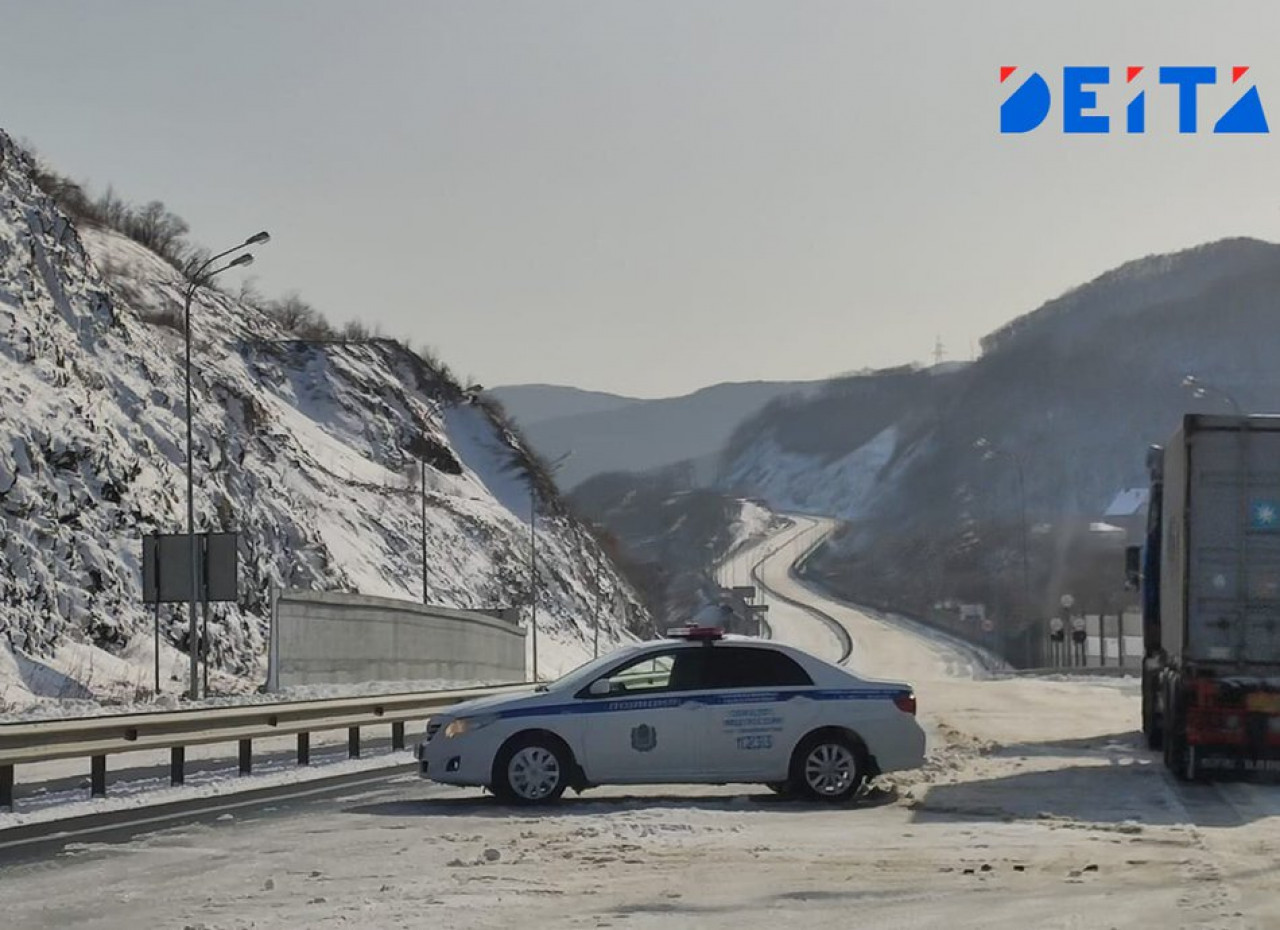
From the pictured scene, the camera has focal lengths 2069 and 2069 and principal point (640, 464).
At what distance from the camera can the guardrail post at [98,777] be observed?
20.3 metres

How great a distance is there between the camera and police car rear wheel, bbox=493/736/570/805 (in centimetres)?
1823

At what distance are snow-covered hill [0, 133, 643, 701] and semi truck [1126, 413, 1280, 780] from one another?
28609 millimetres

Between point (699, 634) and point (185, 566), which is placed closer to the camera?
point (699, 634)

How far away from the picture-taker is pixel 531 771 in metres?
18.3

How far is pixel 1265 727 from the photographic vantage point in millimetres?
20359

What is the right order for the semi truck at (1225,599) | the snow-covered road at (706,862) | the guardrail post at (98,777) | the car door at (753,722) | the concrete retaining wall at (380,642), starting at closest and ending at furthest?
the snow-covered road at (706,862)
the car door at (753,722)
the guardrail post at (98,777)
the semi truck at (1225,599)
the concrete retaining wall at (380,642)

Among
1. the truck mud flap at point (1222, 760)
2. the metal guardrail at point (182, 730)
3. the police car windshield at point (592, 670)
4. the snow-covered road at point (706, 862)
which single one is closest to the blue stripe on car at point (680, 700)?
the police car windshield at point (592, 670)

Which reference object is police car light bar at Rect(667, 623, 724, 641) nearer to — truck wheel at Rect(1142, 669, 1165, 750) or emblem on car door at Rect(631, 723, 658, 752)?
emblem on car door at Rect(631, 723, 658, 752)

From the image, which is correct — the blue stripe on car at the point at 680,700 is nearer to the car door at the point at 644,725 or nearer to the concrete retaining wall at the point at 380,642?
the car door at the point at 644,725

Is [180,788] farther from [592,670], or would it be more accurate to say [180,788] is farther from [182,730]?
[592,670]

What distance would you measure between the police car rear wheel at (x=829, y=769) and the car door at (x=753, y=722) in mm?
153

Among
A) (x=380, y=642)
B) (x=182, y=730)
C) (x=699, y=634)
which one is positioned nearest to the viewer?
(x=699, y=634)

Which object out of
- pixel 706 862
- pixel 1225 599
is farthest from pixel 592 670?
pixel 1225 599

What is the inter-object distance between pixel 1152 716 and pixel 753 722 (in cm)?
1014
